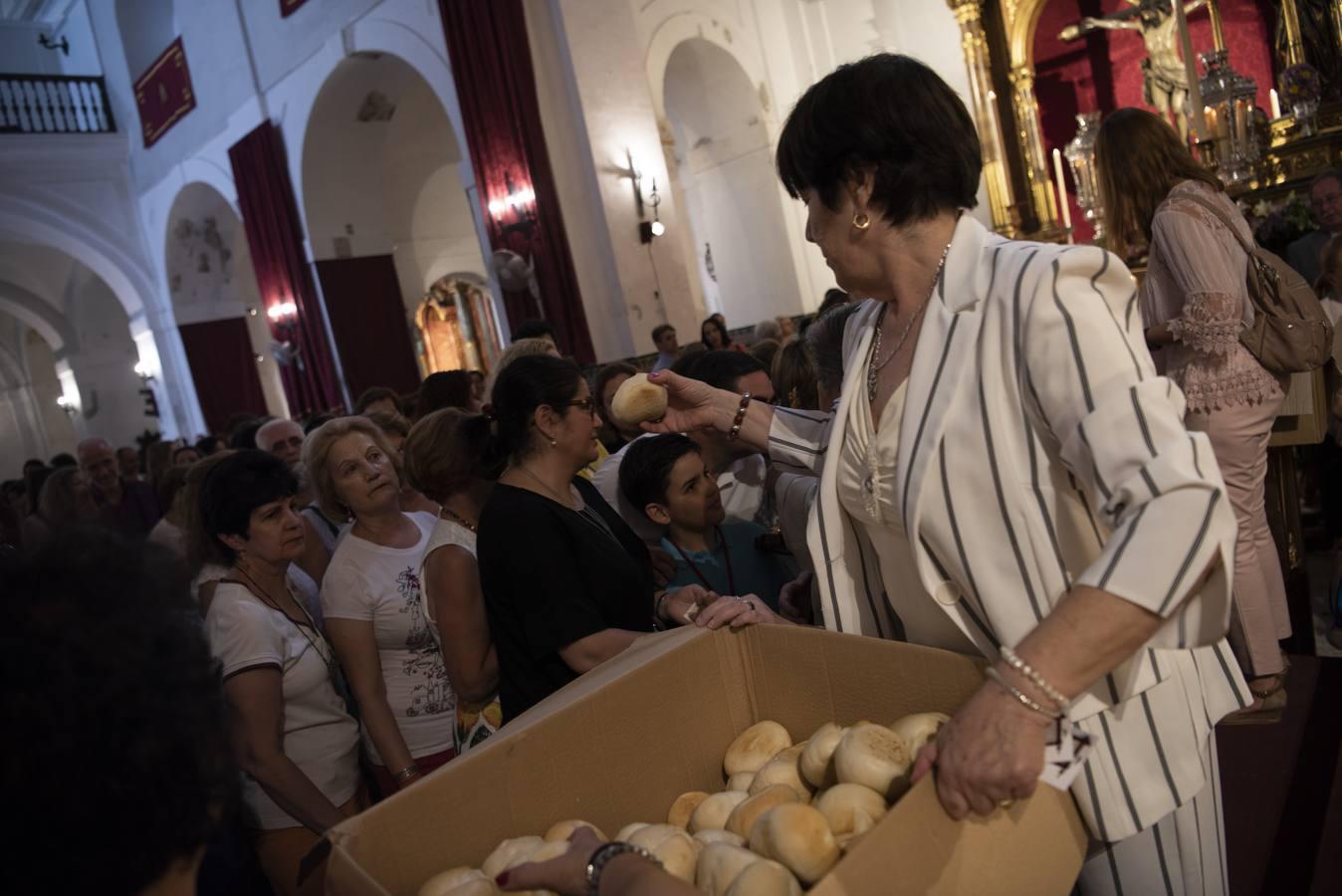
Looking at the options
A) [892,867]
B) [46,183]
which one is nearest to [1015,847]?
[892,867]

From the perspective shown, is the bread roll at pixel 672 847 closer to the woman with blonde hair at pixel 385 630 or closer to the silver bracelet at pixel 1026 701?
the silver bracelet at pixel 1026 701

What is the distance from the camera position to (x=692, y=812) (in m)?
1.36

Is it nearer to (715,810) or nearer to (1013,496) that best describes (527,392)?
(715,810)

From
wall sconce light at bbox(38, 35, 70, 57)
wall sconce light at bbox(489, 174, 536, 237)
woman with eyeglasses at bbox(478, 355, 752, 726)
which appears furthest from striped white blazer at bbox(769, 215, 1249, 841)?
wall sconce light at bbox(38, 35, 70, 57)

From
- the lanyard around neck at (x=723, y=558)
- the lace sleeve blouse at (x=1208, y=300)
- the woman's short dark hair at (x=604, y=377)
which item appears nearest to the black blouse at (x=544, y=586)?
the lanyard around neck at (x=723, y=558)

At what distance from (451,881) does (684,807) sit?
383 mm


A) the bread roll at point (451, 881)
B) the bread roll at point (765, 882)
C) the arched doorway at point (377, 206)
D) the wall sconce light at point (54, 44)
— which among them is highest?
the wall sconce light at point (54, 44)

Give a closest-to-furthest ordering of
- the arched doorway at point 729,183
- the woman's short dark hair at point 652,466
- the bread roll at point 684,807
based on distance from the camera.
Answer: the bread roll at point 684,807 → the woman's short dark hair at point 652,466 → the arched doorway at point 729,183

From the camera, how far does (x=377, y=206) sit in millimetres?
13758

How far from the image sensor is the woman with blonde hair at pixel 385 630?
2646mm

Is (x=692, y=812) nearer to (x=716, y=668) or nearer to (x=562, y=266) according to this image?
(x=716, y=668)

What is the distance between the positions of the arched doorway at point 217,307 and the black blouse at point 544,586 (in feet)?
51.7

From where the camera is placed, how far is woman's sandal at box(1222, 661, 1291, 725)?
3090 millimetres

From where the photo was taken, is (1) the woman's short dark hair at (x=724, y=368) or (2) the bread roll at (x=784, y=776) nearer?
(2) the bread roll at (x=784, y=776)
